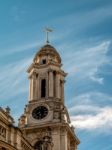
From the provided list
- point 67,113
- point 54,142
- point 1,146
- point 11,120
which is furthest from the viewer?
point 67,113

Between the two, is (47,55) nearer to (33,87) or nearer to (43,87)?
(43,87)

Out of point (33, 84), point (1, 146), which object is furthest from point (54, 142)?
point (1, 146)

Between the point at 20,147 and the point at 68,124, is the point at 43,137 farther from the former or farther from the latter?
the point at 20,147

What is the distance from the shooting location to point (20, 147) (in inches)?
2277

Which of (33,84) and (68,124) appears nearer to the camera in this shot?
(68,124)

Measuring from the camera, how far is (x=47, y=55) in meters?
86.6

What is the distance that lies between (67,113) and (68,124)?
17.5 feet

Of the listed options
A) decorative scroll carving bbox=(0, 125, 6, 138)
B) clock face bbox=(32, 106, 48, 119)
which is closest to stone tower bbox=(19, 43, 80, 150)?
clock face bbox=(32, 106, 48, 119)

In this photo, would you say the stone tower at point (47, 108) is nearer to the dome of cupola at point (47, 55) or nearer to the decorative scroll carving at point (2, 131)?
the dome of cupola at point (47, 55)

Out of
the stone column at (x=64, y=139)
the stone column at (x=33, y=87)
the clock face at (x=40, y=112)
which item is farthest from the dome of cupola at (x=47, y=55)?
the stone column at (x=64, y=139)

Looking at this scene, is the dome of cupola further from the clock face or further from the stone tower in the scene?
the clock face

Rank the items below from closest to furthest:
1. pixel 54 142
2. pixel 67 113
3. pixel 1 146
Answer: pixel 1 146
pixel 54 142
pixel 67 113

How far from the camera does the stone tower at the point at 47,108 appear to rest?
7331 cm

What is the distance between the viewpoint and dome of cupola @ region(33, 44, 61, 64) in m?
86.7
